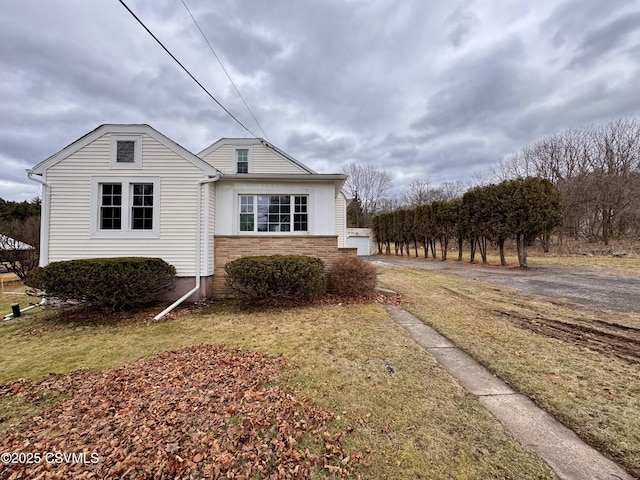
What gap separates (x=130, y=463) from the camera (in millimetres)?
2078

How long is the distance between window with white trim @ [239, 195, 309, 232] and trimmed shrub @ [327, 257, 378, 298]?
185 centimetres

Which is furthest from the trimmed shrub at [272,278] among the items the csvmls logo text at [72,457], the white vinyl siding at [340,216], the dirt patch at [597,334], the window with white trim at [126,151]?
the white vinyl siding at [340,216]

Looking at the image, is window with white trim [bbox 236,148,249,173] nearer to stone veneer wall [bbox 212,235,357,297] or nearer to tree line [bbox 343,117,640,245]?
stone veneer wall [bbox 212,235,357,297]

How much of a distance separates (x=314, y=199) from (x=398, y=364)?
601 cm

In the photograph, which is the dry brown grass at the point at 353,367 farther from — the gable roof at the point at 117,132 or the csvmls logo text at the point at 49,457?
the gable roof at the point at 117,132

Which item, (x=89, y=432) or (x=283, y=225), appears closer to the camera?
(x=89, y=432)

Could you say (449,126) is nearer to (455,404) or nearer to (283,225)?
(283,225)

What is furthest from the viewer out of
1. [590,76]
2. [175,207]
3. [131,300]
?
[590,76]

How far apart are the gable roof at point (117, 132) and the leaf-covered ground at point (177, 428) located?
19.8ft

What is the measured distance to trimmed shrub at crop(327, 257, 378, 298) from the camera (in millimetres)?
8148

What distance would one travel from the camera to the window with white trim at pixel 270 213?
28.8ft

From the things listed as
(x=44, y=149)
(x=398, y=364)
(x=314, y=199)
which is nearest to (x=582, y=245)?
(x=314, y=199)

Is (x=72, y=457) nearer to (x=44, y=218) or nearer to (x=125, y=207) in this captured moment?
(x=125, y=207)

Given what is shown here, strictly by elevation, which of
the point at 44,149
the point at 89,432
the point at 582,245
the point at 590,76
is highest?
the point at 590,76
